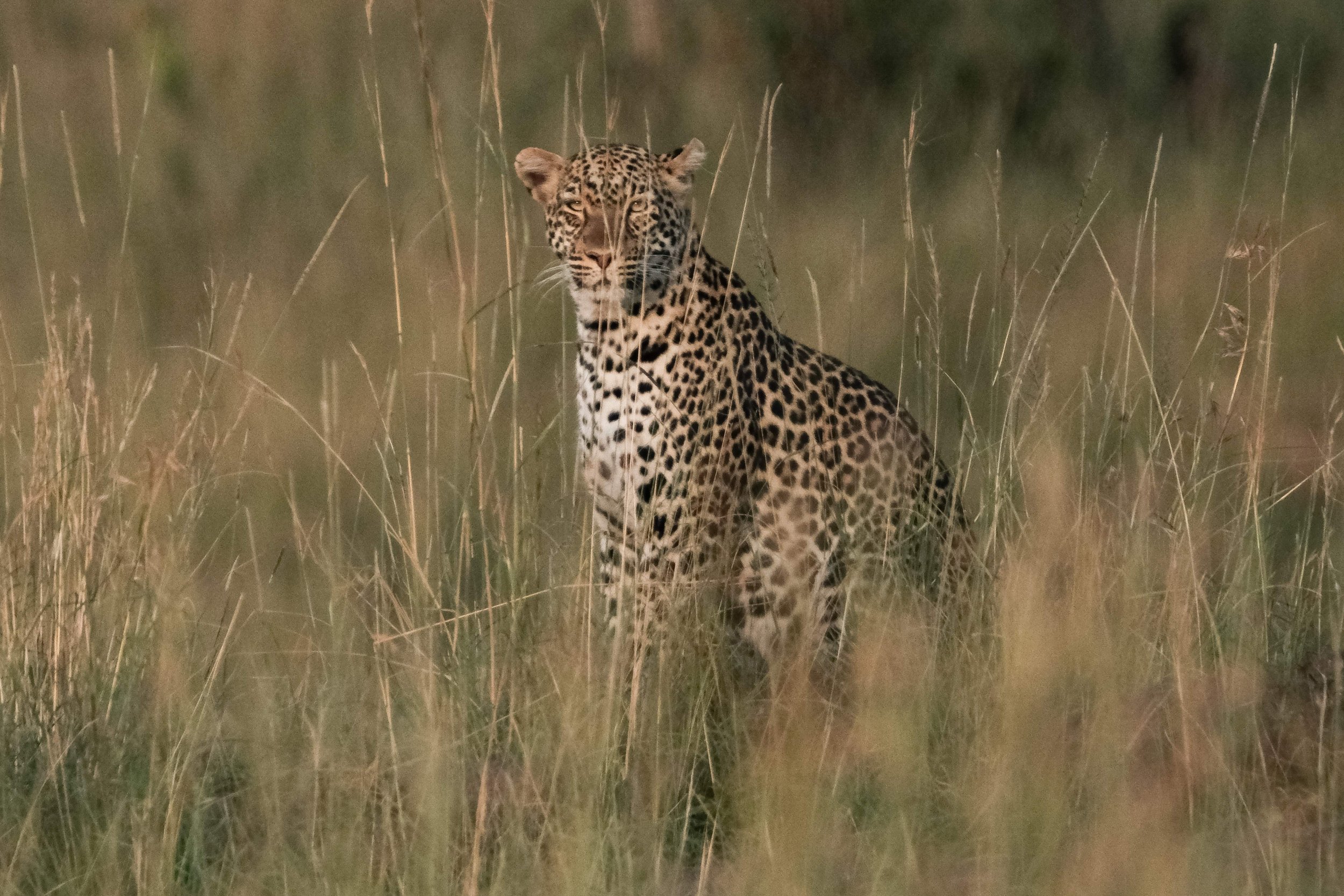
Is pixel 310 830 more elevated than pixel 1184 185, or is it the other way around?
pixel 1184 185

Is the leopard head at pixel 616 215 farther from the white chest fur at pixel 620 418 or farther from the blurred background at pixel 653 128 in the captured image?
the blurred background at pixel 653 128

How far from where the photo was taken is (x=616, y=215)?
4.60 meters

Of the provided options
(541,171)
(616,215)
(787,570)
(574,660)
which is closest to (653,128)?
(541,171)

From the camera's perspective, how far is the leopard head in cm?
459

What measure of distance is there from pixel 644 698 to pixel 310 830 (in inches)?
27.3

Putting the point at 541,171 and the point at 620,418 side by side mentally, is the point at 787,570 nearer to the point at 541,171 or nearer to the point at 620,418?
the point at 620,418

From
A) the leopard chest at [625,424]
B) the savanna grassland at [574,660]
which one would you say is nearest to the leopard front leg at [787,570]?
the savanna grassland at [574,660]

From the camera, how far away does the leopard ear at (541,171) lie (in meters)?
4.77

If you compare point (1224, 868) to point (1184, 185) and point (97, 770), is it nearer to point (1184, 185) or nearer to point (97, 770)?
point (97, 770)

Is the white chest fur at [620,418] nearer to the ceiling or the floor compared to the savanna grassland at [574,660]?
nearer to the ceiling

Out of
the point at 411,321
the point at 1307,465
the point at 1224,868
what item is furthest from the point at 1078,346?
the point at 1224,868

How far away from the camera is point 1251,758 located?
130 inches

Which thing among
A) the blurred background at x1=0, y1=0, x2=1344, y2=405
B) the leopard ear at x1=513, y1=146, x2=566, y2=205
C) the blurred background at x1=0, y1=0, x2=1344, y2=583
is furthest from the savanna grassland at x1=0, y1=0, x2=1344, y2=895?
the blurred background at x1=0, y1=0, x2=1344, y2=405

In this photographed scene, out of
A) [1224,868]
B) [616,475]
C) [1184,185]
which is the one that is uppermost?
[1184,185]
